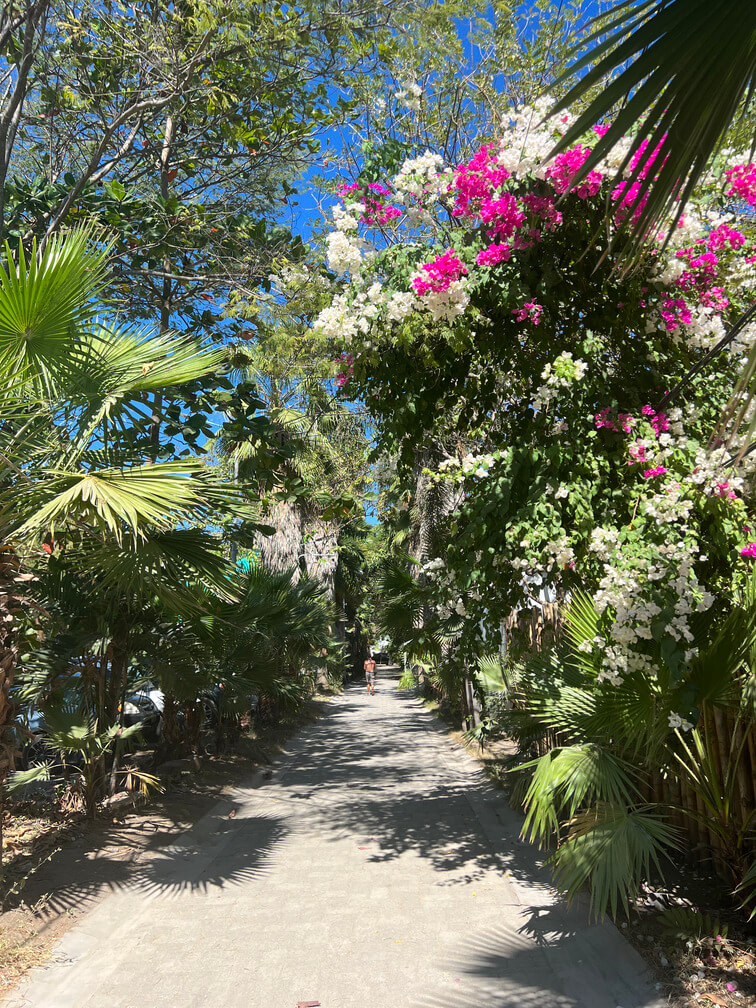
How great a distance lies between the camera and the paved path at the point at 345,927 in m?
3.75

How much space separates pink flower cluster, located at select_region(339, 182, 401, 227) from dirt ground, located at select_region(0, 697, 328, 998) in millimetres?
5563

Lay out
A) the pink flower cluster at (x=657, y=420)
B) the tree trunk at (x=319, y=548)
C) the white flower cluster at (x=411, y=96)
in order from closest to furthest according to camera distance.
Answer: the pink flower cluster at (x=657, y=420) < the white flower cluster at (x=411, y=96) < the tree trunk at (x=319, y=548)

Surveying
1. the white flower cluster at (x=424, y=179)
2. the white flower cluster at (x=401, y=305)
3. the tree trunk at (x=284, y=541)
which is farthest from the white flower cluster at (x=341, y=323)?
the tree trunk at (x=284, y=541)

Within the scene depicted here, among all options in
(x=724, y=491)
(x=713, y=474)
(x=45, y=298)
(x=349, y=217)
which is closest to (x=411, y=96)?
(x=349, y=217)

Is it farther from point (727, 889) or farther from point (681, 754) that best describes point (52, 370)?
point (727, 889)

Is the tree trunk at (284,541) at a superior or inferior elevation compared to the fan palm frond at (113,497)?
superior

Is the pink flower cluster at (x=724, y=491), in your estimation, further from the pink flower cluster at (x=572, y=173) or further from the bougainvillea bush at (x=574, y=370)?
the pink flower cluster at (x=572, y=173)

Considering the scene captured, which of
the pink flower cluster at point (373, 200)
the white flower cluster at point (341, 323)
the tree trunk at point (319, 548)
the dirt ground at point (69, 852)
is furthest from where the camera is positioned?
the tree trunk at point (319, 548)

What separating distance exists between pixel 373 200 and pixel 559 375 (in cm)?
252

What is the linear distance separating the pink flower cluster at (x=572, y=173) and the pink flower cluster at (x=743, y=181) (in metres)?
0.84

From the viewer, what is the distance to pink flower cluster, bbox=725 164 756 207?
4.53 meters

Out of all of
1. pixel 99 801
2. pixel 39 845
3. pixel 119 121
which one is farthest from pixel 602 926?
pixel 119 121

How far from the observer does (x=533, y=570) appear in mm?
5199

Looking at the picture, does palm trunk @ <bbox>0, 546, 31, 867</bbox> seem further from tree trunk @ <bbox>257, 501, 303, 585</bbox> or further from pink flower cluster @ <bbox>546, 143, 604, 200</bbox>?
tree trunk @ <bbox>257, 501, 303, 585</bbox>
